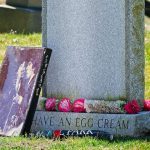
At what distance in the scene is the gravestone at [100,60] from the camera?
7.52m

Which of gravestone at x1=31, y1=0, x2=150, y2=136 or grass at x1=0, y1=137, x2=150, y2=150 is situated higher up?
gravestone at x1=31, y1=0, x2=150, y2=136

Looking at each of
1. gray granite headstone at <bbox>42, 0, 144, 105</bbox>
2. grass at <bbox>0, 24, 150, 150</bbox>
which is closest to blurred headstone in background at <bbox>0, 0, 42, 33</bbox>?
gray granite headstone at <bbox>42, 0, 144, 105</bbox>

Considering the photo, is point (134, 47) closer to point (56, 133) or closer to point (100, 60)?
point (100, 60)

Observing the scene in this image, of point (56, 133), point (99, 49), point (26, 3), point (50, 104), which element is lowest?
point (26, 3)

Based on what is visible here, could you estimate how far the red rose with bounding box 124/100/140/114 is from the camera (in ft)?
24.3

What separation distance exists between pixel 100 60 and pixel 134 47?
37 centimetres

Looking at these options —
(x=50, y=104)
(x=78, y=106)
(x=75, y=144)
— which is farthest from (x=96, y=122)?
(x=75, y=144)

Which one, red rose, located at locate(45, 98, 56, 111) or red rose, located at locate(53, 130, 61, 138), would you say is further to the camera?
red rose, located at locate(45, 98, 56, 111)

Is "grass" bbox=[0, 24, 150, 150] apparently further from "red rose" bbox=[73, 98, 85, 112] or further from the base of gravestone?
"red rose" bbox=[73, 98, 85, 112]

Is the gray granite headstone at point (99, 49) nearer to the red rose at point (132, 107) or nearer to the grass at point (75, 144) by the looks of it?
the red rose at point (132, 107)

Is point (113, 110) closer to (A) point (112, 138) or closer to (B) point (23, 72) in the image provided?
(A) point (112, 138)

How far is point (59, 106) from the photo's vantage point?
7.66m

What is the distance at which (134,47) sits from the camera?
7562mm

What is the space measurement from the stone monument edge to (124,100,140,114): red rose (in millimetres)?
103
